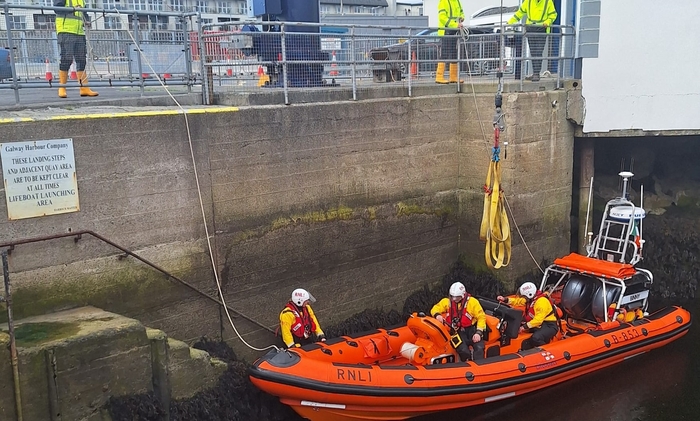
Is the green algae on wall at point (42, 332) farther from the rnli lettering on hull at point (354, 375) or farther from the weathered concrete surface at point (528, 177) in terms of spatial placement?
the weathered concrete surface at point (528, 177)

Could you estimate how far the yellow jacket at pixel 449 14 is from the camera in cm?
1050

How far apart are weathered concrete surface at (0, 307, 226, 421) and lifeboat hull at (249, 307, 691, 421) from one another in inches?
33.4

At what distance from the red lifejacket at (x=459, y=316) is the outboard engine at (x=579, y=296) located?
1.98m

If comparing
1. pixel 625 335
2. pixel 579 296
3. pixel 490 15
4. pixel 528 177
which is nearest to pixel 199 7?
pixel 528 177

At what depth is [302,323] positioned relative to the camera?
7535mm

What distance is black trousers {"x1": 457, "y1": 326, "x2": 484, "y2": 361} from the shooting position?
765 centimetres

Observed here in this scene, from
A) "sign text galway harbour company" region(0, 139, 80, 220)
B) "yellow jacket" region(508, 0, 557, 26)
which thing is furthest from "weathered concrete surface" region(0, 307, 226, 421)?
"yellow jacket" region(508, 0, 557, 26)

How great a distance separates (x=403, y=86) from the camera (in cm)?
963

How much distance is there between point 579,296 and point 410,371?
9.98ft

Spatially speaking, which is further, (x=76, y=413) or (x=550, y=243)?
(x=550, y=243)

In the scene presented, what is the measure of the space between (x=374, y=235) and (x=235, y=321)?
90.7 inches

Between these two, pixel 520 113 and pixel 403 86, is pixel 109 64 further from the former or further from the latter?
pixel 520 113

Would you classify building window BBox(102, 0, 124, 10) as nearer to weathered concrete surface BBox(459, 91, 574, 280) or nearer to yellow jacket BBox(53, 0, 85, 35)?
yellow jacket BBox(53, 0, 85, 35)

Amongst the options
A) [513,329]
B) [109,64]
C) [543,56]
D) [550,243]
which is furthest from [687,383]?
[109,64]
